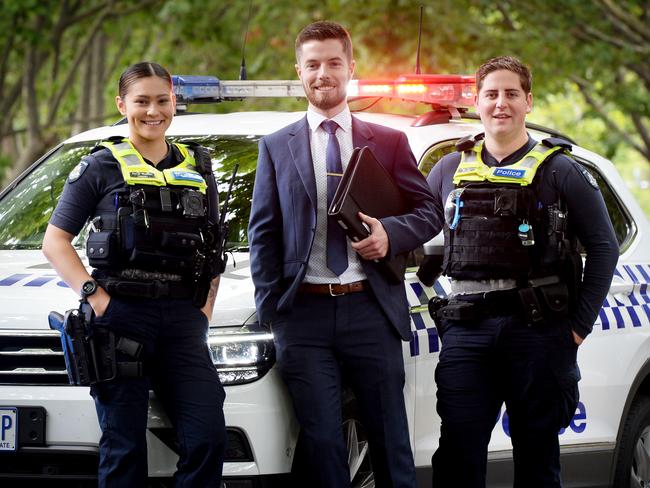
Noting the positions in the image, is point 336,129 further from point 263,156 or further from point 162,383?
point 162,383

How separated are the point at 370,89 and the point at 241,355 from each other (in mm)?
1824

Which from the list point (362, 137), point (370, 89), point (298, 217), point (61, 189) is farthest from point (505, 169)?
point (61, 189)

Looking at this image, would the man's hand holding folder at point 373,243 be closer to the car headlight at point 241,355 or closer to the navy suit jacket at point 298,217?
the navy suit jacket at point 298,217

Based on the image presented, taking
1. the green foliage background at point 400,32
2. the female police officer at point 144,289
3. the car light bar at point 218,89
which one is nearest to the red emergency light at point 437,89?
the car light bar at point 218,89

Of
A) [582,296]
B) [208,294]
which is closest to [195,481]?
[208,294]

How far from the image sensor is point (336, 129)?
495 centimetres

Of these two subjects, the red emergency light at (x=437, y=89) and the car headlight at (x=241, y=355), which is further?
the red emergency light at (x=437, y=89)

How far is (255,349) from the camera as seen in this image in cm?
470

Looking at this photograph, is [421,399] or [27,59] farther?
[27,59]

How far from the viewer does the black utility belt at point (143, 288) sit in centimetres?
448

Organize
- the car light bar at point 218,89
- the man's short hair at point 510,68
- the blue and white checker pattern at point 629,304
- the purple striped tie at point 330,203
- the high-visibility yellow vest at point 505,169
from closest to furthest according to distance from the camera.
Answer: the purple striped tie at point 330,203 → the high-visibility yellow vest at point 505,169 → the man's short hair at point 510,68 → the blue and white checker pattern at point 629,304 → the car light bar at point 218,89

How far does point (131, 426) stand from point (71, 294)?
25.0 inches

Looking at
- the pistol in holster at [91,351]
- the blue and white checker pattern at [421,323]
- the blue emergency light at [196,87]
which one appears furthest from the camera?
the blue emergency light at [196,87]

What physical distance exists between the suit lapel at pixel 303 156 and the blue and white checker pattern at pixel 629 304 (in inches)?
69.7
